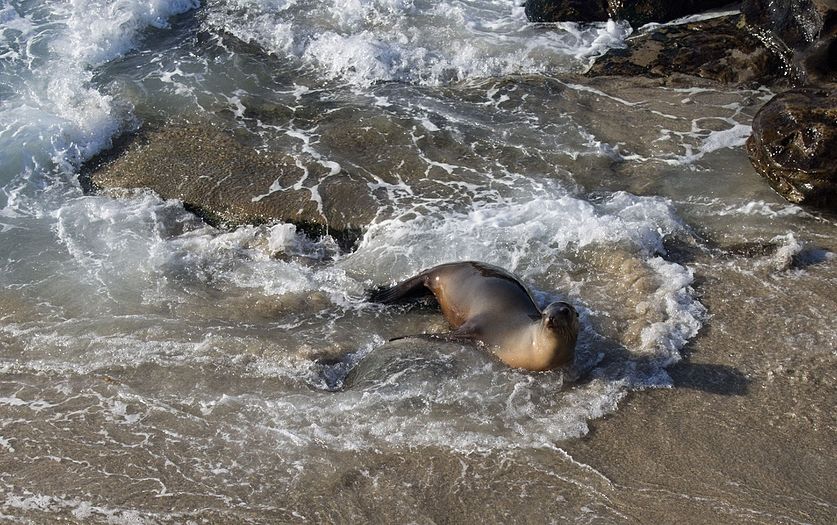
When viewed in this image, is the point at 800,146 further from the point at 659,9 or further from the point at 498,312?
the point at 659,9

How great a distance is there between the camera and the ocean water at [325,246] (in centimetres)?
447

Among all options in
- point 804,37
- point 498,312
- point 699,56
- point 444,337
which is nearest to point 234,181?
point 444,337

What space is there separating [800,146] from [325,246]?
4.14 metres

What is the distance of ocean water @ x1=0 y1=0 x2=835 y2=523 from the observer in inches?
176

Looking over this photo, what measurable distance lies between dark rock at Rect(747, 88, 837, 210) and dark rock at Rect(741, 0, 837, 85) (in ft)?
5.21

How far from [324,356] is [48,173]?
13.6 ft

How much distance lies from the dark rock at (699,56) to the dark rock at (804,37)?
0.17 metres

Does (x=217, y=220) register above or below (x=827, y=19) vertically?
below

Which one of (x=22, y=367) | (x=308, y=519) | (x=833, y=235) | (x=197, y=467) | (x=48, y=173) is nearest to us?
(x=308, y=519)

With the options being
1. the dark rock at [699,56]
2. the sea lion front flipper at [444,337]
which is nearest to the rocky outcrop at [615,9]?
the dark rock at [699,56]

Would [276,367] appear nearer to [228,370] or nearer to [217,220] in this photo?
[228,370]

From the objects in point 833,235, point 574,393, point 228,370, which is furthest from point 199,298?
point 833,235

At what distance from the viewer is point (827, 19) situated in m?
8.41

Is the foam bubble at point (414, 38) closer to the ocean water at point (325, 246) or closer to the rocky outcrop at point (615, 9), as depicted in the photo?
the ocean water at point (325, 246)
